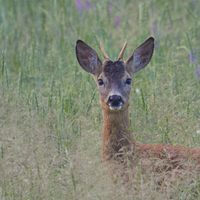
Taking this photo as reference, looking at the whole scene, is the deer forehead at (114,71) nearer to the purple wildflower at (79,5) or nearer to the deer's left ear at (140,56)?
the deer's left ear at (140,56)

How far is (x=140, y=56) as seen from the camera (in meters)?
4.89

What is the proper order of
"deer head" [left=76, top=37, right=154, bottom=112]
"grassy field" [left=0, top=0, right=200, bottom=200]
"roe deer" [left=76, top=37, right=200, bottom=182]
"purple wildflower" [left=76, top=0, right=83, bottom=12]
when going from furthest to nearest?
1. "purple wildflower" [left=76, top=0, right=83, bottom=12]
2. "deer head" [left=76, top=37, right=154, bottom=112]
3. "roe deer" [left=76, top=37, right=200, bottom=182]
4. "grassy field" [left=0, top=0, right=200, bottom=200]

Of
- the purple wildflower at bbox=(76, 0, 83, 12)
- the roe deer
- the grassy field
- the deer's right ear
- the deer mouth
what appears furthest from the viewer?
the purple wildflower at bbox=(76, 0, 83, 12)

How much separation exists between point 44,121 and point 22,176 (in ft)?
3.28

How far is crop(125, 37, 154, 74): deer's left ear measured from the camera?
4.77 meters

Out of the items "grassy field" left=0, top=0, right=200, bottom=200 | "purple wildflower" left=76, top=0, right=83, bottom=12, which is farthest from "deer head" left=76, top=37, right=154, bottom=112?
"purple wildflower" left=76, top=0, right=83, bottom=12

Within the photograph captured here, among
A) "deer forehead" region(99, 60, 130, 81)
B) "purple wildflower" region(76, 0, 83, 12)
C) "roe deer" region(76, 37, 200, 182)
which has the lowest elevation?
"roe deer" region(76, 37, 200, 182)

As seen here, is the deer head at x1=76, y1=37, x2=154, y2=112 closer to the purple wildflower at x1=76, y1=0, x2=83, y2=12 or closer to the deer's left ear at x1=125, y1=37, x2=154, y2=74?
the deer's left ear at x1=125, y1=37, x2=154, y2=74

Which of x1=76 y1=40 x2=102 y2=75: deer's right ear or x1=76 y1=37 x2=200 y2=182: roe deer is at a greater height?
x1=76 y1=40 x2=102 y2=75: deer's right ear

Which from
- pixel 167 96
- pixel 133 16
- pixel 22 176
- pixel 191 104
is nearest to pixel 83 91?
pixel 167 96

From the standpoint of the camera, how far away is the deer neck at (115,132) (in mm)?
4066

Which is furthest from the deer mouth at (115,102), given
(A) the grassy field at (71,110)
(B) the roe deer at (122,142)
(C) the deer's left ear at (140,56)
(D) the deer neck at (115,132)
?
(C) the deer's left ear at (140,56)

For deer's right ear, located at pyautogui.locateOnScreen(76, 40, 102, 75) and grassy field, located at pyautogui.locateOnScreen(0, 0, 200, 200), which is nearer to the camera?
grassy field, located at pyautogui.locateOnScreen(0, 0, 200, 200)

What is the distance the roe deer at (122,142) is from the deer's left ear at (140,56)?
0.01m
